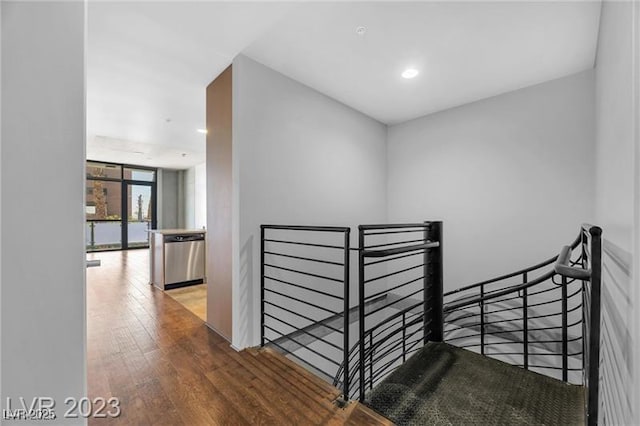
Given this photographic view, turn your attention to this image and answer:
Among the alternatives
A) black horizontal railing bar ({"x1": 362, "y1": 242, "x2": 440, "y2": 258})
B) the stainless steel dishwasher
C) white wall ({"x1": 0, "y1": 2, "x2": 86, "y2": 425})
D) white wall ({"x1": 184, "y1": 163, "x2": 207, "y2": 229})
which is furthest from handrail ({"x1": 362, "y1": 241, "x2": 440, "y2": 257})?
white wall ({"x1": 184, "y1": 163, "x2": 207, "y2": 229})

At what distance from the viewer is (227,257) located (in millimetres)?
2422

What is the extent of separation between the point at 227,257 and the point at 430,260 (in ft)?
5.95

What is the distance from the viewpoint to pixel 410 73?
2619 mm

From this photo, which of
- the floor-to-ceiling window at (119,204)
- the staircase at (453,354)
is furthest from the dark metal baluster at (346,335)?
the floor-to-ceiling window at (119,204)

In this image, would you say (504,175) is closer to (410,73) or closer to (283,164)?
(410,73)

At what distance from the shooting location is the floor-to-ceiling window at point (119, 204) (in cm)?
704

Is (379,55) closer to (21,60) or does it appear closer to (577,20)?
(577,20)

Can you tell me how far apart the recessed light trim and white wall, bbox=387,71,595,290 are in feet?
3.69

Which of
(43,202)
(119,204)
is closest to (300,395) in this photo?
(43,202)

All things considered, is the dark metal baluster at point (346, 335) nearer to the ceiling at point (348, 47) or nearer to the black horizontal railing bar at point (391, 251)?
the black horizontal railing bar at point (391, 251)

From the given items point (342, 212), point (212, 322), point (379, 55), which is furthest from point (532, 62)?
point (212, 322)

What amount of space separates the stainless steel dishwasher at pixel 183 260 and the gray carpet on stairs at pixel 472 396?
11.5ft

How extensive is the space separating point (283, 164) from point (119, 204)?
7270 millimetres

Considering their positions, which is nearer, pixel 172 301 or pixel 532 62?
pixel 532 62
